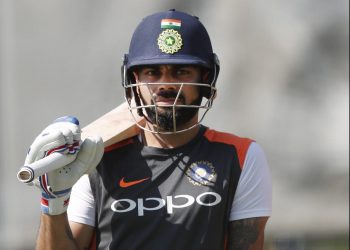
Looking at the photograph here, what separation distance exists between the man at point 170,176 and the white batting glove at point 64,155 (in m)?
0.02

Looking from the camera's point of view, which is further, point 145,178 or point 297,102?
point 297,102

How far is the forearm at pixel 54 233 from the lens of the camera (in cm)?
303

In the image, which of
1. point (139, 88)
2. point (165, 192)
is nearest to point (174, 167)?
point (165, 192)

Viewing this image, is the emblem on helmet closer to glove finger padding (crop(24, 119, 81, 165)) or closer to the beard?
the beard

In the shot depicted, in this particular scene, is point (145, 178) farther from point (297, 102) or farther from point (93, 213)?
point (297, 102)

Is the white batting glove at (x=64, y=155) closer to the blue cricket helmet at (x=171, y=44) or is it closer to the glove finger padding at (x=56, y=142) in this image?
A: the glove finger padding at (x=56, y=142)

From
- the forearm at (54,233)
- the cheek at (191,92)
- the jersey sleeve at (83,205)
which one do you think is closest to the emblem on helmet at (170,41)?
the cheek at (191,92)

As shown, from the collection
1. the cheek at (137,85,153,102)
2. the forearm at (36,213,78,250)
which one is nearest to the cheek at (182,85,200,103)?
the cheek at (137,85,153,102)

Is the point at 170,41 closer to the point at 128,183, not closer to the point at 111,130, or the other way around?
the point at 111,130

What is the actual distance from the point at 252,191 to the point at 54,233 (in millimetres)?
680

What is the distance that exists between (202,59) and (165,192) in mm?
476

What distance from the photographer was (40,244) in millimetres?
3070

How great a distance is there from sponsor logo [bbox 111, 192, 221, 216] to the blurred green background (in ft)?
10.1

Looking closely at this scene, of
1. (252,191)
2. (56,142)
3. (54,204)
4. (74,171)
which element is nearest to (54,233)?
(54,204)
